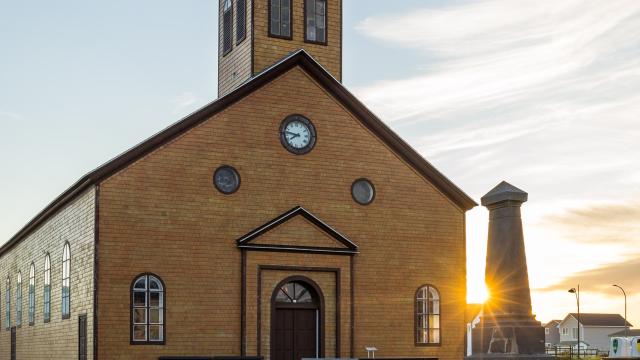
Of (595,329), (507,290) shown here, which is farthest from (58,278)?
(595,329)

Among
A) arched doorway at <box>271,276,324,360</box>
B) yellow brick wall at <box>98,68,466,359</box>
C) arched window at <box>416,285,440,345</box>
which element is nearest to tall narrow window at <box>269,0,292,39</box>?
yellow brick wall at <box>98,68,466,359</box>

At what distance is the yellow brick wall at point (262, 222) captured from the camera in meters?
27.2

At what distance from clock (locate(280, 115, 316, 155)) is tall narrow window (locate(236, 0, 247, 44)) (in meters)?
4.04

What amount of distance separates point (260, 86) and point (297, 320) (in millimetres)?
7080

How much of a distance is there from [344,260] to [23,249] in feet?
54.2

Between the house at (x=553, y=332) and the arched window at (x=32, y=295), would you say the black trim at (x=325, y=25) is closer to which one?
the arched window at (x=32, y=295)

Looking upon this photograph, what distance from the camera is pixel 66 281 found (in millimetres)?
30562

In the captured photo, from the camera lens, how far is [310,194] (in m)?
30.0

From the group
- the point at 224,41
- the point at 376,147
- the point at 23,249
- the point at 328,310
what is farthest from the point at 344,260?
the point at 23,249

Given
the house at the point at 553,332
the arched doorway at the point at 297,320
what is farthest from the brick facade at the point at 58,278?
the house at the point at 553,332

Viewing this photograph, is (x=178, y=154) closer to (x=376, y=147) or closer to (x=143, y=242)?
(x=143, y=242)

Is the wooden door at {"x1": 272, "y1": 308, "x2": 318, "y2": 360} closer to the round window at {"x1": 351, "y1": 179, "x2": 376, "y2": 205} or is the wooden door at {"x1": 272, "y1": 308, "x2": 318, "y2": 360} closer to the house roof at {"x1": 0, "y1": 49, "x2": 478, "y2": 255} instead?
the round window at {"x1": 351, "y1": 179, "x2": 376, "y2": 205}

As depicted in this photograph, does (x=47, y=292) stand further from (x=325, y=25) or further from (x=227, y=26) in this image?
(x=325, y=25)

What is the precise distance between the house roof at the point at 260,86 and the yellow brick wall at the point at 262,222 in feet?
0.77
